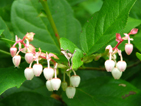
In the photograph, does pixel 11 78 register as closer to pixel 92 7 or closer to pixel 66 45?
pixel 66 45

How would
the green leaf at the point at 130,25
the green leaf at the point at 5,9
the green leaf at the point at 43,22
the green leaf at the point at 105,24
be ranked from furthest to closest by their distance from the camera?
the green leaf at the point at 5,9, the green leaf at the point at 43,22, the green leaf at the point at 130,25, the green leaf at the point at 105,24

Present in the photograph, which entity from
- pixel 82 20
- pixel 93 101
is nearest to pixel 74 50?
pixel 93 101

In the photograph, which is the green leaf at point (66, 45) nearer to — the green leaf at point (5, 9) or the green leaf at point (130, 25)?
the green leaf at point (130, 25)

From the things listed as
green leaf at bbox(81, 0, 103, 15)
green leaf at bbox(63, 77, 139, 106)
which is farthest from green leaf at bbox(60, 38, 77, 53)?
green leaf at bbox(81, 0, 103, 15)

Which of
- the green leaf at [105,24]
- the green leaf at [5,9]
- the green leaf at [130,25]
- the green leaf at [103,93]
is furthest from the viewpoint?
the green leaf at [5,9]

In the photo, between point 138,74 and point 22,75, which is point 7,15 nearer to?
point 22,75

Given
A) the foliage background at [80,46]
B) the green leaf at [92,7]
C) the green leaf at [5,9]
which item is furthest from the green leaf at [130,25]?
the green leaf at [92,7]

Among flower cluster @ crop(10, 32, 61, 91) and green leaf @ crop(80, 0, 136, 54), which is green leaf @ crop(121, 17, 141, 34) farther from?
flower cluster @ crop(10, 32, 61, 91)
